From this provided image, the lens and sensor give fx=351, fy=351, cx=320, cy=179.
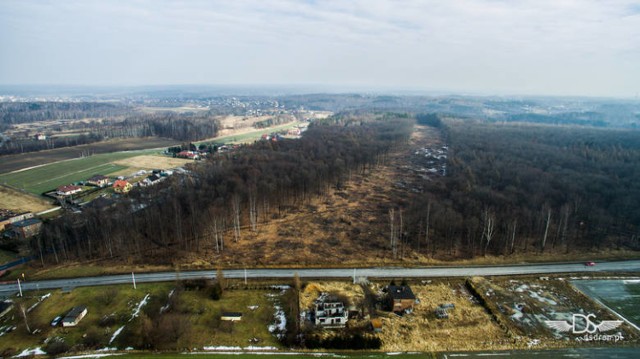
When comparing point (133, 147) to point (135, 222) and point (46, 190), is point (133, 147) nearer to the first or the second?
point (46, 190)

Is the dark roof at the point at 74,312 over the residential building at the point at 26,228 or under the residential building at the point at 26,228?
under

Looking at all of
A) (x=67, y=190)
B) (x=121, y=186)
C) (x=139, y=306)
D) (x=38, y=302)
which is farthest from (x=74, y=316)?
(x=67, y=190)

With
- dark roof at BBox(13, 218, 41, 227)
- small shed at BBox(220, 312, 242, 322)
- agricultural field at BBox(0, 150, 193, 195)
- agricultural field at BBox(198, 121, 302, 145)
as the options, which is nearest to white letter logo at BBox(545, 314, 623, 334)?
small shed at BBox(220, 312, 242, 322)

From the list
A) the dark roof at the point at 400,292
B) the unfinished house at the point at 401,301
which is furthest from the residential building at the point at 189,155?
the unfinished house at the point at 401,301

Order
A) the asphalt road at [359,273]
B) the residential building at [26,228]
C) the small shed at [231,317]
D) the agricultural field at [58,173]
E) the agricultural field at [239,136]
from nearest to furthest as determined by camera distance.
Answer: the small shed at [231,317], the asphalt road at [359,273], the residential building at [26,228], the agricultural field at [58,173], the agricultural field at [239,136]

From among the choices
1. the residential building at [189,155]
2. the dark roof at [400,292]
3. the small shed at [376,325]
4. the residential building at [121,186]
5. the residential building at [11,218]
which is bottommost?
the small shed at [376,325]

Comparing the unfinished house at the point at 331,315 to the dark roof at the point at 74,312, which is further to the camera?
the dark roof at the point at 74,312

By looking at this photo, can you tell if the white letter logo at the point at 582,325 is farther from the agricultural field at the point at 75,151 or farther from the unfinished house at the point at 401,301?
the agricultural field at the point at 75,151
